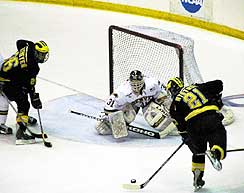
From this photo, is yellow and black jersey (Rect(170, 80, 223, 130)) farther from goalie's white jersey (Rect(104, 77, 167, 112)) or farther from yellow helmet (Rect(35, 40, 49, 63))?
yellow helmet (Rect(35, 40, 49, 63))

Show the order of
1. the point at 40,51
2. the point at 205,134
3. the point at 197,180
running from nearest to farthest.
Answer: the point at 205,134 → the point at 197,180 → the point at 40,51

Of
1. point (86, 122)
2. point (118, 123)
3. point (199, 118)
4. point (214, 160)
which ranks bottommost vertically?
point (86, 122)

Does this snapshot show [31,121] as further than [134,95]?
Yes

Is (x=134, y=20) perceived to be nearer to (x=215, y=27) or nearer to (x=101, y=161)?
(x=215, y=27)

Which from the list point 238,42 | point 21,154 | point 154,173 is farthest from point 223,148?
point 238,42

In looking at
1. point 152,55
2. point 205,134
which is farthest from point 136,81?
point 205,134

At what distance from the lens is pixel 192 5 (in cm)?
746

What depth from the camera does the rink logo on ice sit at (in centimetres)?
739

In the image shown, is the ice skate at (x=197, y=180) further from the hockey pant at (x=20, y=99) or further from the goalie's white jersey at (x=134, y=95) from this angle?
the hockey pant at (x=20, y=99)

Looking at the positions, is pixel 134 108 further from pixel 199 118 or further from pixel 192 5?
pixel 192 5

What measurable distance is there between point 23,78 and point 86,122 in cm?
75

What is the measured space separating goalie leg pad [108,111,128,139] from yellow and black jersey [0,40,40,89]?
Answer: 0.64 meters

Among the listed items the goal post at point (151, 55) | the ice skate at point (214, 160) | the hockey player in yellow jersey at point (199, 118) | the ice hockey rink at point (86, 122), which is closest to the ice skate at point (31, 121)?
the ice hockey rink at point (86, 122)

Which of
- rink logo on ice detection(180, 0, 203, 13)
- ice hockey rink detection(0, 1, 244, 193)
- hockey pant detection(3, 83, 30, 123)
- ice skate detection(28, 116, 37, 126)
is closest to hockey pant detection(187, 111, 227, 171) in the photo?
ice hockey rink detection(0, 1, 244, 193)
